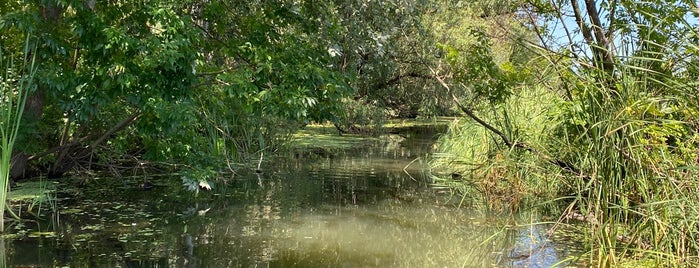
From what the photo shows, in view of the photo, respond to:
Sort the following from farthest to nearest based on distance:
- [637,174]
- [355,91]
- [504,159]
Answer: [355,91] < [504,159] < [637,174]

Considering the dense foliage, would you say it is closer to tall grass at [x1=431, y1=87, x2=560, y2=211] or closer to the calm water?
tall grass at [x1=431, y1=87, x2=560, y2=211]

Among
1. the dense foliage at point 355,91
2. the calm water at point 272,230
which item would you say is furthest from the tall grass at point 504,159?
the calm water at point 272,230

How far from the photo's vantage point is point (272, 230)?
17.8 ft

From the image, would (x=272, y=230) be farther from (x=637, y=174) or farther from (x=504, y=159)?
(x=637, y=174)

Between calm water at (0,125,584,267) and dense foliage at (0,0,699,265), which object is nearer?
dense foliage at (0,0,699,265)

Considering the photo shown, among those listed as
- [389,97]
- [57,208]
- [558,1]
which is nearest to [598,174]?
[558,1]

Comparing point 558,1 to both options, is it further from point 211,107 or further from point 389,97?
point 389,97

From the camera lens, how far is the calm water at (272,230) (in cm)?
446

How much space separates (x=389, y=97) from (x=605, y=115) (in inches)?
547

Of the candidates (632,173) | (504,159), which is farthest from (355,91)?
(632,173)

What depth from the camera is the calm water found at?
14.6ft

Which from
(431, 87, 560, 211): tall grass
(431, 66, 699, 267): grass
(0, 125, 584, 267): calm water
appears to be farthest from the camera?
(431, 87, 560, 211): tall grass

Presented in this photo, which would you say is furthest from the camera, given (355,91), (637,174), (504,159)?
(355,91)

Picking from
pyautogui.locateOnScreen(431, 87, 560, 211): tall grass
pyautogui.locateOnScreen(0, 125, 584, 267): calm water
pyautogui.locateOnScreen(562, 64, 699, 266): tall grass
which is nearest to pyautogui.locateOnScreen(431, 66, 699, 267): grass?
pyautogui.locateOnScreen(562, 64, 699, 266): tall grass
